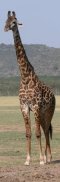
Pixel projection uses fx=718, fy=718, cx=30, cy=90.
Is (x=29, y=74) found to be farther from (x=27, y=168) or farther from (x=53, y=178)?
(x=53, y=178)

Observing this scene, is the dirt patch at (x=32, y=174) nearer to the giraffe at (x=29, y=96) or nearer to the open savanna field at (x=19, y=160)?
the open savanna field at (x=19, y=160)

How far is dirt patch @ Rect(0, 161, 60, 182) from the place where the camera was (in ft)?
40.5

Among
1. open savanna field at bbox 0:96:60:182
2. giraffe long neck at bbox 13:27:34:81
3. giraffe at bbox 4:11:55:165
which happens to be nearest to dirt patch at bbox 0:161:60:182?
open savanna field at bbox 0:96:60:182

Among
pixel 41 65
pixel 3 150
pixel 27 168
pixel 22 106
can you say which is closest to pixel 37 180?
pixel 27 168

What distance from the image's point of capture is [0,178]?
40.6 feet

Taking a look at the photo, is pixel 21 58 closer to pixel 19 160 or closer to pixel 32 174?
pixel 32 174

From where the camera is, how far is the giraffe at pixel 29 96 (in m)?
14.7

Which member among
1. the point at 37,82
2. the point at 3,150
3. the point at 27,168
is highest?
the point at 37,82

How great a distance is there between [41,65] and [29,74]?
18042cm

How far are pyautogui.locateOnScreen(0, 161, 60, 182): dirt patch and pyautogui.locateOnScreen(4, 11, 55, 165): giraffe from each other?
3.59 feet

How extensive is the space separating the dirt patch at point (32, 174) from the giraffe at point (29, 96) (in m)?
1.09

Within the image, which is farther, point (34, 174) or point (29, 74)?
point (29, 74)

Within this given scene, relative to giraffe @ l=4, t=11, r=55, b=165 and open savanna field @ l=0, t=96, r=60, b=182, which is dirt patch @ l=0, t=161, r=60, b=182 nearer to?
open savanna field @ l=0, t=96, r=60, b=182

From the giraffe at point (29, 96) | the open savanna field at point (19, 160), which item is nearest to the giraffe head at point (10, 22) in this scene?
the giraffe at point (29, 96)
